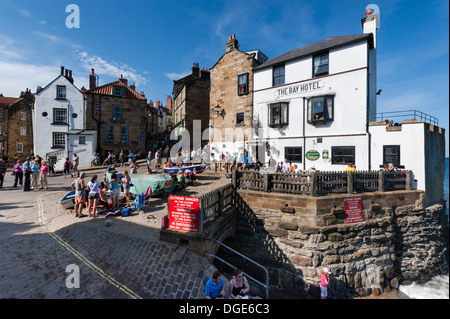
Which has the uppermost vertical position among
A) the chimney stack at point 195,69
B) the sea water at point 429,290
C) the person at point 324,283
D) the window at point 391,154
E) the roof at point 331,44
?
the chimney stack at point 195,69

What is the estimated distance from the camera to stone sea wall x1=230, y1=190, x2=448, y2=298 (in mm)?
8633

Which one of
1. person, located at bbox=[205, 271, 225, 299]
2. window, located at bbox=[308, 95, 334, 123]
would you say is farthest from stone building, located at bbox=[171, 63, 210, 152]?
person, located at bbox=[205, 271, 225, 299]

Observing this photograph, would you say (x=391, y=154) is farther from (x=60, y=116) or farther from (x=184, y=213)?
(x=60, y=116)

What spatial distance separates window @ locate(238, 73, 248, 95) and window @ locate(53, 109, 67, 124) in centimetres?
2252

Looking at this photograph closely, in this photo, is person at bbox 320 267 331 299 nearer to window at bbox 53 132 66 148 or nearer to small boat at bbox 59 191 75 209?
small boat at bbox 59 191 75 209

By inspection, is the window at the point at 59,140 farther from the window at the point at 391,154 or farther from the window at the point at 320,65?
the window at the point at 391,154

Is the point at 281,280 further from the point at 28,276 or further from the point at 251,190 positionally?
the point at 28,276

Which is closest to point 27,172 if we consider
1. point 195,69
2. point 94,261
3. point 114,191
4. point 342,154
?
point 114,191

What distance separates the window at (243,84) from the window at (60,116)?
73.9 feet

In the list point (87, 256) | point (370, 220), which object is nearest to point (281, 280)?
point (370, 220)

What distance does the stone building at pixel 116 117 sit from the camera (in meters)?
25.7

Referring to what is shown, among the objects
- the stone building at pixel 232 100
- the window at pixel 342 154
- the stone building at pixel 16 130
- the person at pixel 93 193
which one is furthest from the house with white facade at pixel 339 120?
the stone building at pixel 16 130

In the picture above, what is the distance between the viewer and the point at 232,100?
67.0ft

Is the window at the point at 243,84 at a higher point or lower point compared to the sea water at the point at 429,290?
higher
